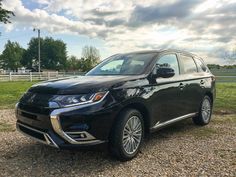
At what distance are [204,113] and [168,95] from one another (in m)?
1.97

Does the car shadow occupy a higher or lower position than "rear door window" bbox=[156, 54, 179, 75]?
lower

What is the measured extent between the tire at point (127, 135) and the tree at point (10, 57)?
7635 cm

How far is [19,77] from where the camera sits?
3453 centimetres

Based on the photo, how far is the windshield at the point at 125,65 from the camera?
5.27 metres

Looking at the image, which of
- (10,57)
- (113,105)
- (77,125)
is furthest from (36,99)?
(10,57)

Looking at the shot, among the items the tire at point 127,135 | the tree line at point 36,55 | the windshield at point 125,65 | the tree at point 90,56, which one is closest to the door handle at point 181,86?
the windshield at point 125,65

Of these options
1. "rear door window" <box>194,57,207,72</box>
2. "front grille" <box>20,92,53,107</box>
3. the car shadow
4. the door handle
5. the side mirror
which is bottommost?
the car shadow

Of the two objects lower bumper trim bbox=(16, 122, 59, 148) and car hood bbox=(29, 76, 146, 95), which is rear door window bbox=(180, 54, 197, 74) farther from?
lower bumper trim bbox=(16, 122, 59, 148)

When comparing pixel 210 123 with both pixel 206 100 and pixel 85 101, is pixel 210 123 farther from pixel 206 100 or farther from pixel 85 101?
pixel 85 101

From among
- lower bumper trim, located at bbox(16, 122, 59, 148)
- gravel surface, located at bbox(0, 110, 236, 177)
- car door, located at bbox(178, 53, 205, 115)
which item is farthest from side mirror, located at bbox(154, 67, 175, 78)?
lower bumper trim, located at bbox(16, 122, 59, 148)

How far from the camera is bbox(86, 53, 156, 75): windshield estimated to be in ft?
17.3

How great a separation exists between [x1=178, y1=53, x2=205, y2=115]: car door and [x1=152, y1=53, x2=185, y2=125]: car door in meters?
0.19

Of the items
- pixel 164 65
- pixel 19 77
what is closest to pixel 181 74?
pixel 164 65

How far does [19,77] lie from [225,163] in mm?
32655
